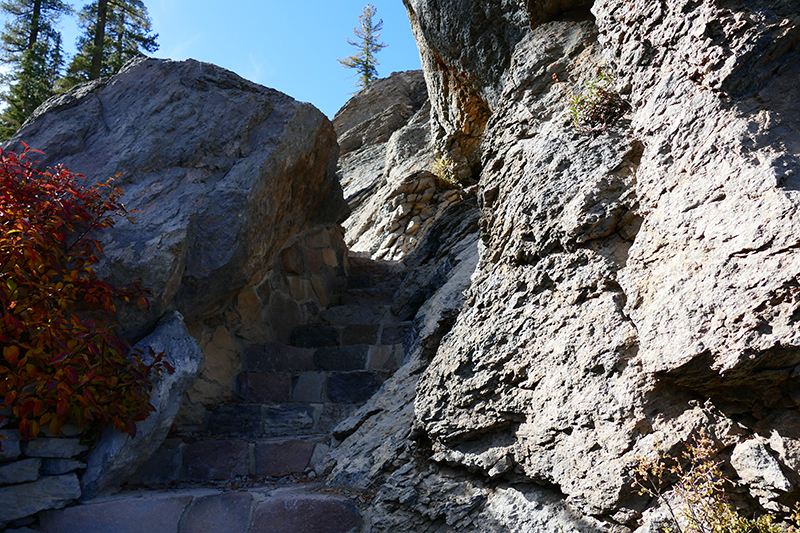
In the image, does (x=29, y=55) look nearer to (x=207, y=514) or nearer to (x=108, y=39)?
(x=108, y=39)

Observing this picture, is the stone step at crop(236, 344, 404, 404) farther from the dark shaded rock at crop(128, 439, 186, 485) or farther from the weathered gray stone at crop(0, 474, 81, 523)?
the weathered gray stone at crop(0, 474, 81, 523)

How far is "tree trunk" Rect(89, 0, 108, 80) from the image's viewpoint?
12.6 m

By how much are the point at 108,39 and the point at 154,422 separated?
612 inches

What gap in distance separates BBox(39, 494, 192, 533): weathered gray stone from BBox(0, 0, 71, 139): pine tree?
12.1 metres

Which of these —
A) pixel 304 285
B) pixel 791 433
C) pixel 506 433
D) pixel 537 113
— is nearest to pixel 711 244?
pixel 791 433

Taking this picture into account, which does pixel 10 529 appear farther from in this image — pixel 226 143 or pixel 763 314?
pixel 763 314

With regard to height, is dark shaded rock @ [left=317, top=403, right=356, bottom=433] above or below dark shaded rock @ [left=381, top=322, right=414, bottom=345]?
below

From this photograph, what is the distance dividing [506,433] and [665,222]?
1142mm

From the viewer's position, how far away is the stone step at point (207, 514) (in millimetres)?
2316

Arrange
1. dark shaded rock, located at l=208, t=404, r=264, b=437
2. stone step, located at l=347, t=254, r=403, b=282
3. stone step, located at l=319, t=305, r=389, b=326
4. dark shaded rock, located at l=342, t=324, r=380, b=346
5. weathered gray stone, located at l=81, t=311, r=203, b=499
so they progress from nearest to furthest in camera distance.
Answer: weathered gray stone, located at l=81, t=311, r=203, b=499 → dark shaded rock, located at l=208, t=404, r=264, b=437 → dark shaded rock, located at l=342, t=324, r=380, b=346 → stone step, located at l=319, t=305, r=389, b=326 → stone step, located at l=347, t=254, r=403, b=282

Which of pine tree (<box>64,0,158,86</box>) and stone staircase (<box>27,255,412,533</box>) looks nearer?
stone staircase (<box>27,255,412,533</box>)

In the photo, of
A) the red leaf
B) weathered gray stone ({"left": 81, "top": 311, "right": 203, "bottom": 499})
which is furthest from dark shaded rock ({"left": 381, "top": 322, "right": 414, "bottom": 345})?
the red leaf

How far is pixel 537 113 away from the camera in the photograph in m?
2.93

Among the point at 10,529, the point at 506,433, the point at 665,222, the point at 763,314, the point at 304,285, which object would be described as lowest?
the point at 10,529
